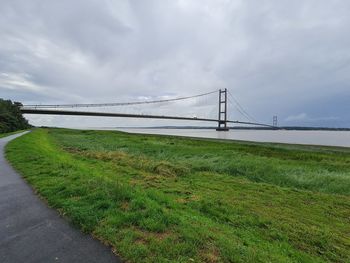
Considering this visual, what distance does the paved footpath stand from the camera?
11.6 feet

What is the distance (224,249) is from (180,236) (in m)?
0.75

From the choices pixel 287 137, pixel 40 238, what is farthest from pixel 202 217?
pixel 287 137

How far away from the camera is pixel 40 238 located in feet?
13.4

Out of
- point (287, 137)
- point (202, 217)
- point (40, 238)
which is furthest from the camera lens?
point (287, 137)

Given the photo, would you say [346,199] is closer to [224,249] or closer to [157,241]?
[224,249]

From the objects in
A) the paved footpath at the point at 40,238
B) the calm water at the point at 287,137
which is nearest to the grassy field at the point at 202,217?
the paved footpath at the point at 40,238

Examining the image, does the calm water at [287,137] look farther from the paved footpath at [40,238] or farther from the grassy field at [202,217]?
the paved footpath at [40,238]

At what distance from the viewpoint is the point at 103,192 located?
19.6 ft

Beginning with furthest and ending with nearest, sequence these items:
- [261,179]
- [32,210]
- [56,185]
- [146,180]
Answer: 1. [261,179]
2. [146,180]
3. [56,185]
4. [32,210]

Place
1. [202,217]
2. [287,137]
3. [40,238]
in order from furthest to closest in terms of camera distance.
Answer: [287,137], [202,217], [40,238]

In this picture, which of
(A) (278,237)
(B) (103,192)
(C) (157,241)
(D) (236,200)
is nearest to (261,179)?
(D) (236,200)

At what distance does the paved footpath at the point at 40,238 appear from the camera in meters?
3.55

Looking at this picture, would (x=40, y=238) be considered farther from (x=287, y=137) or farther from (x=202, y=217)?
(x=287, y=137)

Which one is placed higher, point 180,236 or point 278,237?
point 180,236
